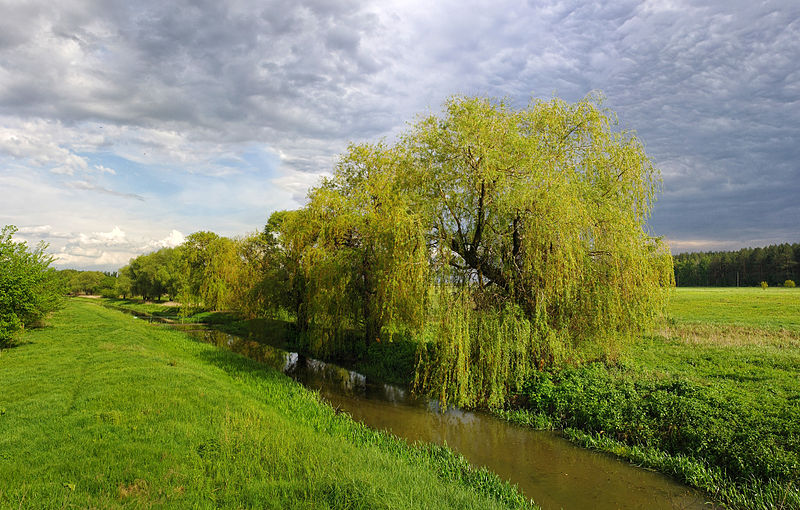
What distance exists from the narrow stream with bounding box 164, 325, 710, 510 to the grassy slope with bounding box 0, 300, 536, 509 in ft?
3.35

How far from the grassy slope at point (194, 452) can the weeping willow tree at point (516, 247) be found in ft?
11.8

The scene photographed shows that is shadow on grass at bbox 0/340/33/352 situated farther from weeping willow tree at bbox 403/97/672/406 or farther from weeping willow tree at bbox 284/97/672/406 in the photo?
weeping willow tree at bbox 403/97/672/406

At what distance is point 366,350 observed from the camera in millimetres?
20062

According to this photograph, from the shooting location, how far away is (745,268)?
273 ft

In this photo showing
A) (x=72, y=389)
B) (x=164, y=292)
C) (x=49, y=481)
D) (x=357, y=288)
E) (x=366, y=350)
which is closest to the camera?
(x=49, y=481)

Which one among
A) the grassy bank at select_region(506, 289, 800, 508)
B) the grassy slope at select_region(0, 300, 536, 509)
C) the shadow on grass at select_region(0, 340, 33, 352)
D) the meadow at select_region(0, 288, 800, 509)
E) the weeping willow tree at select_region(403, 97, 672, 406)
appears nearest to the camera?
the grassy slope at select_region(0, 300, 536, 509)

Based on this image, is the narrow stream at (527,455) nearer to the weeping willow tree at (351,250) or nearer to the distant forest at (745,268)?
the weeping willow tree at (351,250)

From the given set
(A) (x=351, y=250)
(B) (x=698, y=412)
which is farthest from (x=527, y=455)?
(A) (x=351, y=250)

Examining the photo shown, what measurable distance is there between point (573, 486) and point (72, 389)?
46.0ft

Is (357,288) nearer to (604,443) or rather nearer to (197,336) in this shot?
(604,443)

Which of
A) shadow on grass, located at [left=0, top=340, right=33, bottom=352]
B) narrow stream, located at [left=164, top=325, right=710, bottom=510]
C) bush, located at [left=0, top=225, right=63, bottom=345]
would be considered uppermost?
bush, located at [left=0, top=225, right=63, bottom=345]

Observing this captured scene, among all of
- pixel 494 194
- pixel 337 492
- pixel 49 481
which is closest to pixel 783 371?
pixel 494 194

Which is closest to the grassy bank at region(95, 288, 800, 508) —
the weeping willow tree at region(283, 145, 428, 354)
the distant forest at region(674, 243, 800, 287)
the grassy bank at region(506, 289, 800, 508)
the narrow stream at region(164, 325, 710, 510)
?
the grassy bank at region(506, 289, 800, 508)

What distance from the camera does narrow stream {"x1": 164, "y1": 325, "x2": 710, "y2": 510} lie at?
795 cm
